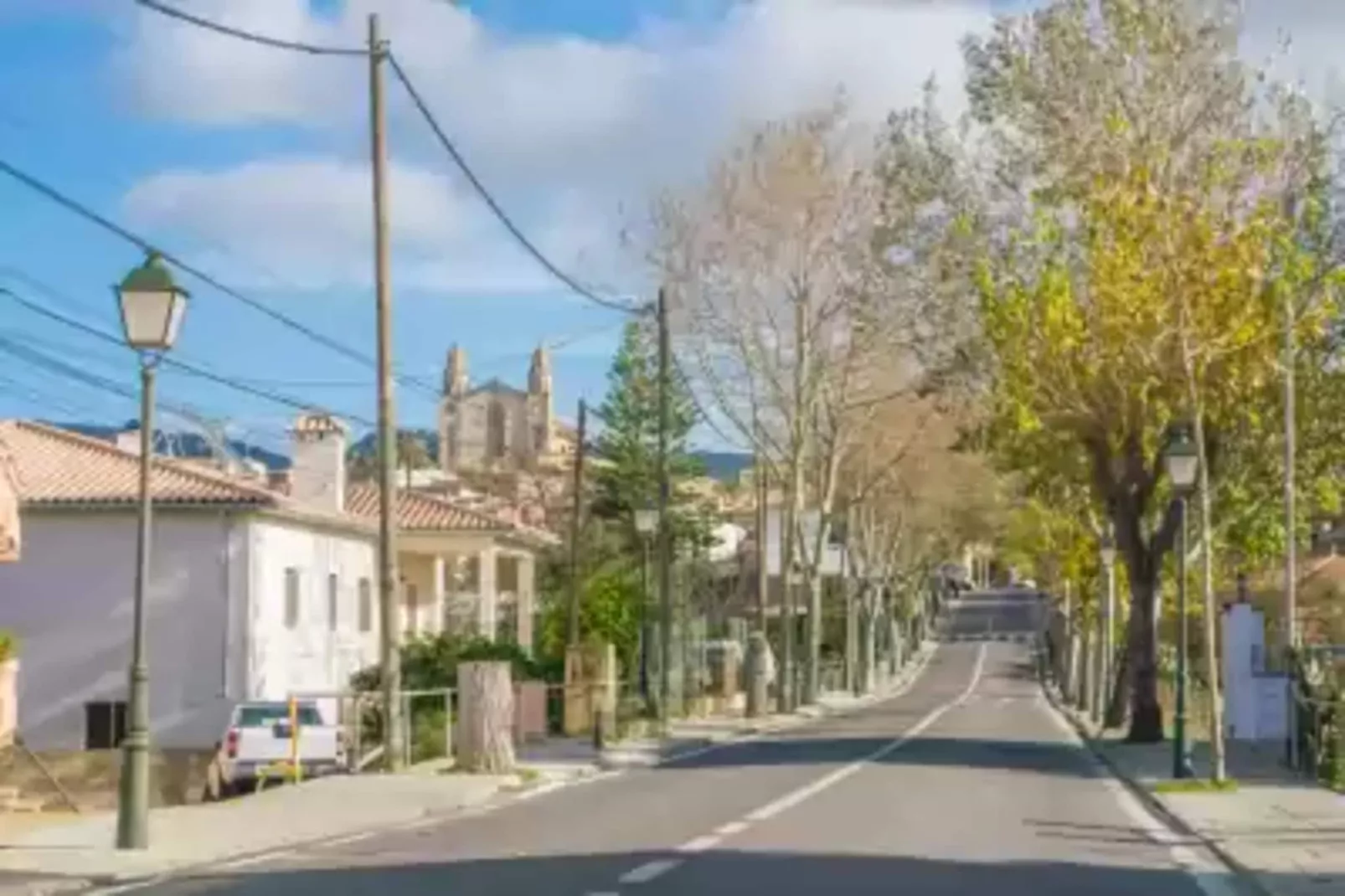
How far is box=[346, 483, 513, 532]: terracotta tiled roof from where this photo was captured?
61.0 metres

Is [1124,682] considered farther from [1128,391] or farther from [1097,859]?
[1097,859]

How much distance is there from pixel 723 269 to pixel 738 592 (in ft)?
175

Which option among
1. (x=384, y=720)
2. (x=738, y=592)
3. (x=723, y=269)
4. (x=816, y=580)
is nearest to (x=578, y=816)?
(x=384, y=720)

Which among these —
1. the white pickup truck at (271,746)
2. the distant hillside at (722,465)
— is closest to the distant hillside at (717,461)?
the distant hillside at (722,465)

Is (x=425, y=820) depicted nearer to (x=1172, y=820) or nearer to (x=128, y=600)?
(x=1172, y=820)

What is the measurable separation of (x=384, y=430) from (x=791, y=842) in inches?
518

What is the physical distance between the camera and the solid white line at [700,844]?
1997cm

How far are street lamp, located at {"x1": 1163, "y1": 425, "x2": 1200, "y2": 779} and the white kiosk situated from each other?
14.0ft

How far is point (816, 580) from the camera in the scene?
74.1m

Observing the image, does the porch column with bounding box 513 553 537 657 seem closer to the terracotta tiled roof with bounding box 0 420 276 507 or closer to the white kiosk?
the terracotta tiled roof with bounding box 0 420 276 507

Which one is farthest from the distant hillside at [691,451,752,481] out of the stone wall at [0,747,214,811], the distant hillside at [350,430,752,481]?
the stone wall at [0,747,214,811]

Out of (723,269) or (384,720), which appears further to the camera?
(723,269)

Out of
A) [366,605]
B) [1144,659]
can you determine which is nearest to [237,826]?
[1144,659]

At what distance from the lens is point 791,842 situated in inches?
826
